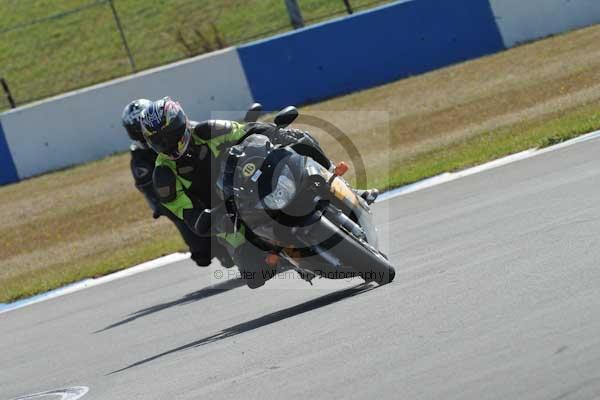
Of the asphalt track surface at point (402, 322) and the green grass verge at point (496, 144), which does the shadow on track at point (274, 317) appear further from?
the green grass verge at point (496, 144)

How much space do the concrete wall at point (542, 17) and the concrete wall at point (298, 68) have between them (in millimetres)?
18

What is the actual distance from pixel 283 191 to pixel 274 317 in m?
1.21

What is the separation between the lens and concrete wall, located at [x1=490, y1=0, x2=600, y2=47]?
71.4 feet

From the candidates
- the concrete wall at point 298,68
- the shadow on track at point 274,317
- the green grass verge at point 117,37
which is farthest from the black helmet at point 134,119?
the green grass verge at point 117,37

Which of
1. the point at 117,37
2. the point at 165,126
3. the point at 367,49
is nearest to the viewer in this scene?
the point at 165,126

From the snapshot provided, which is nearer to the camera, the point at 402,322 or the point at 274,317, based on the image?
the point at 402,322

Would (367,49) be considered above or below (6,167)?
above

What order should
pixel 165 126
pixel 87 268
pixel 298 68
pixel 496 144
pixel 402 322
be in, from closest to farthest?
pixel 402 322
pixel 165 126
pixel 87 268
pixel 496 144
pixel 298 68

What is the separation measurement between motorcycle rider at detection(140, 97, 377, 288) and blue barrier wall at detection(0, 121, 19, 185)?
14.2 metres

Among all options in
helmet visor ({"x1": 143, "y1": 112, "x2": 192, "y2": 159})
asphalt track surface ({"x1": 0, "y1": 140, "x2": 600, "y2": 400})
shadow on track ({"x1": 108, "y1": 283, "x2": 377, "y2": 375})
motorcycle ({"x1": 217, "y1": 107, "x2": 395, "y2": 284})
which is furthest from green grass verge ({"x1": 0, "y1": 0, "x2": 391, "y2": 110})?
motorcycle ({"x1": 217, "y1": 107, "x2": 395, "y2": 284})

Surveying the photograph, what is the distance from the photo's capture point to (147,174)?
11711mm

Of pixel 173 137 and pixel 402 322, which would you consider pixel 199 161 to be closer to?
pixel 173 137

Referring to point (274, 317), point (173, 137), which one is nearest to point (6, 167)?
point (173, 137)

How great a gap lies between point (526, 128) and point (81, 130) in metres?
10.3
